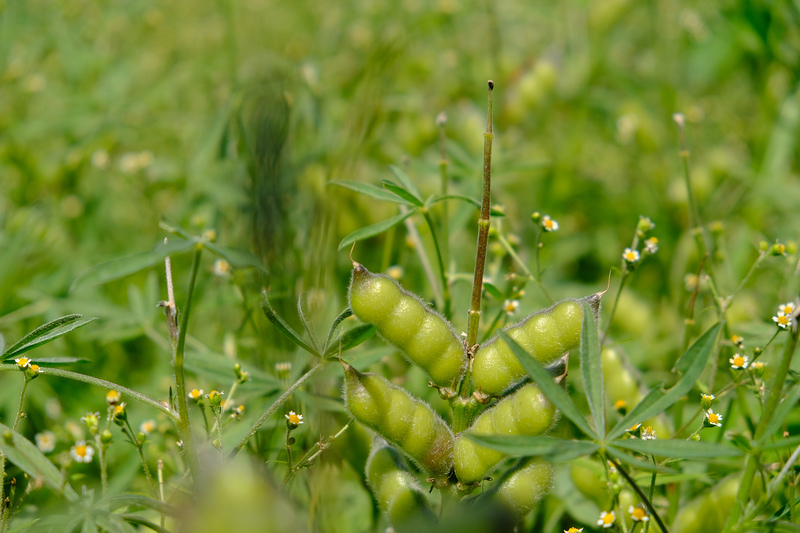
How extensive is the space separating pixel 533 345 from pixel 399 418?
0.26 meters

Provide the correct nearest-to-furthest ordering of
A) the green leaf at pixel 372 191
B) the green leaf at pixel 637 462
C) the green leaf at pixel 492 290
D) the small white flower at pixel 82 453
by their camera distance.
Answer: the green leaf at pixel 637 462 → the small white flower at pixel 82 453 → the green leaf at pixel 372 191 → the green leaf at pixel 492 290

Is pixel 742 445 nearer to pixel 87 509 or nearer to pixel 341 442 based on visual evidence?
pixel 341 442

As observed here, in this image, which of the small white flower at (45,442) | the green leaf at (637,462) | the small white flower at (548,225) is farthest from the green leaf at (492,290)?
the small white flower at (45,442)

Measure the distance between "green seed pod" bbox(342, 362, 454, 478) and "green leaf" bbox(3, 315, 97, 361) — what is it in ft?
1.75

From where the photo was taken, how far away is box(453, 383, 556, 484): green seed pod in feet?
3.75

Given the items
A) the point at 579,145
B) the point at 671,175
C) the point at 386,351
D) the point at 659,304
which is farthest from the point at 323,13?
the point at 386,351

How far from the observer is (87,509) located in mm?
1105

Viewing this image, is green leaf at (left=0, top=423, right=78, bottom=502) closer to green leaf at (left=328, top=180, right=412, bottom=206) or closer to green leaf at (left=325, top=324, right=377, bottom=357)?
green leaf at (left=325, top=324, right=377, bottom=357)

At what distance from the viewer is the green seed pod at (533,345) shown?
1.18 metres

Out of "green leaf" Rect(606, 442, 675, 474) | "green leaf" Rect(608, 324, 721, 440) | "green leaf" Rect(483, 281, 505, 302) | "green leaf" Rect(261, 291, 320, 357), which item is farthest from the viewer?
"green leaf" Rect(483, 281, 505, 302)

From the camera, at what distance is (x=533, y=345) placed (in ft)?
3.97

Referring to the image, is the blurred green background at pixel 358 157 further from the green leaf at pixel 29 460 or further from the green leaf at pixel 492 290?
the green leaf at pixel 29 460

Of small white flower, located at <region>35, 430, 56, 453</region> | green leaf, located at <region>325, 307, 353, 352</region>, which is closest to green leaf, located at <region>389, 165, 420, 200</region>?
green leaf, located at <region>325, 307, 353, 352</region>

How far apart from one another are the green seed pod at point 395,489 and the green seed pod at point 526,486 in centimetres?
13
